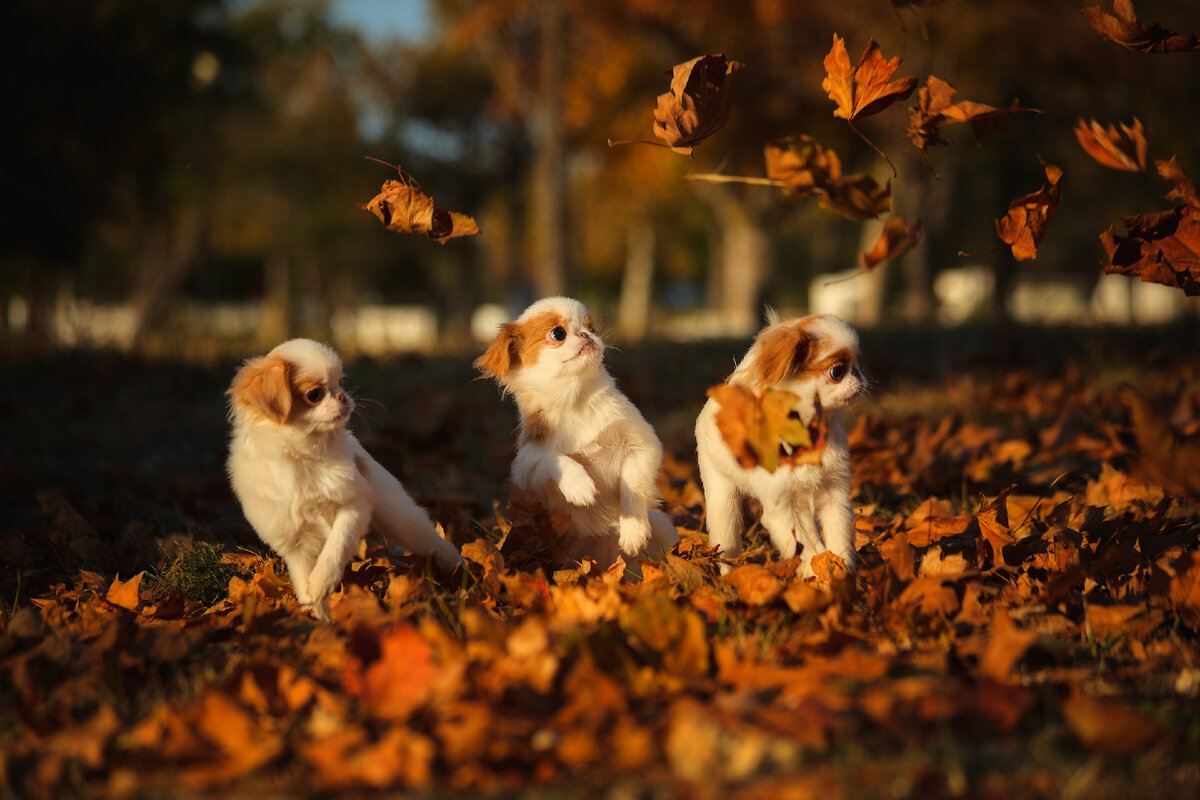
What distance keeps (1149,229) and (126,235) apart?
1402 inches

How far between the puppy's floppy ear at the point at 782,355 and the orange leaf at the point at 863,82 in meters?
0.73

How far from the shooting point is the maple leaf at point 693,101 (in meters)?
3.03

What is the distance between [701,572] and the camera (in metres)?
3.07

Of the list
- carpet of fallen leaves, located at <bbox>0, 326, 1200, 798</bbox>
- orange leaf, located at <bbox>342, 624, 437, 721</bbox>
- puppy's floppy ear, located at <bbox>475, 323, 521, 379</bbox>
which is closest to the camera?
carpet of fallen leaves, located at <bbox>0, 326, 1200, 798</bbox>

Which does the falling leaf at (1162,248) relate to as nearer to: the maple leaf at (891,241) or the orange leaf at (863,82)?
the maple leaf at (891,241)

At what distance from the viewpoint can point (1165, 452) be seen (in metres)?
2.35

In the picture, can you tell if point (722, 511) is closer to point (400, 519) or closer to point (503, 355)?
point (503, 355)

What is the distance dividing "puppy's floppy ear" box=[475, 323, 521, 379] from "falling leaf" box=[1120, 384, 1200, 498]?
1.98m

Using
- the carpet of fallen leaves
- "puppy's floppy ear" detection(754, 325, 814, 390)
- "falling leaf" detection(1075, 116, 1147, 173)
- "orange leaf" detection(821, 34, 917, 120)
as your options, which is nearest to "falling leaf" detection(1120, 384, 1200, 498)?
the carpet of fallen leaves

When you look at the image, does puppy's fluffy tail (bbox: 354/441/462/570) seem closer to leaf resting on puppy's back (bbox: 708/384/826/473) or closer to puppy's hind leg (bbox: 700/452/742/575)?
puppy's hind leg (bbox: 700/452/742/575)

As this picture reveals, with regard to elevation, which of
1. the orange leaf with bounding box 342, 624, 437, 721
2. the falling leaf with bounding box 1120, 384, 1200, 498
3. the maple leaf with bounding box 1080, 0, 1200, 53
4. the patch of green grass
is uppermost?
the maple leaf with bounding box 1080, 0, 1200, 53

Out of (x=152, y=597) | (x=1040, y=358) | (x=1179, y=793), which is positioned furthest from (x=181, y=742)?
(x=1040, y=358)

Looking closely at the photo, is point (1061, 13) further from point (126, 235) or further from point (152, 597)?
point (126, 235)

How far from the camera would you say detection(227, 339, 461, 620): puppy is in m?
2.84
